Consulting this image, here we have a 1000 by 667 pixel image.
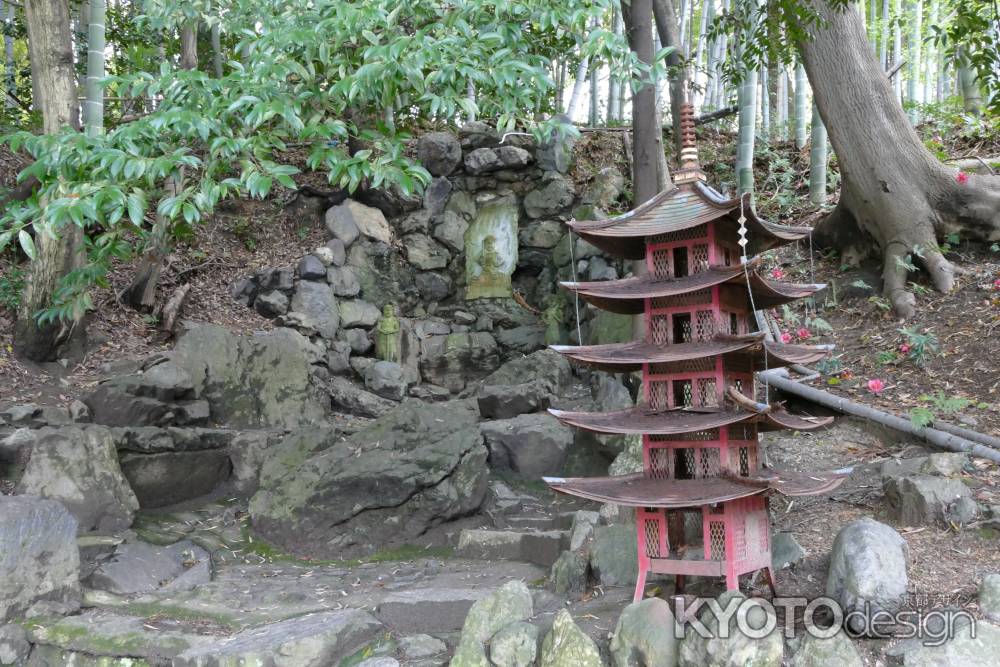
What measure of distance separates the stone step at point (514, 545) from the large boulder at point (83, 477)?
3221mm

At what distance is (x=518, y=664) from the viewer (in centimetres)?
451

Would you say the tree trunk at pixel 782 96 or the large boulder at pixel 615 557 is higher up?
the tree trunk at pixel 782 96

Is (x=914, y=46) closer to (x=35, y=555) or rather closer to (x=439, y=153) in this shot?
(x=439, y=153)

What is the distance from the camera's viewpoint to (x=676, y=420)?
14.9ft

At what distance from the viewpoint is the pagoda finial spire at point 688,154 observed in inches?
193

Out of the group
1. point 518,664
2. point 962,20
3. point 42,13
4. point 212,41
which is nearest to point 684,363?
point 518,664

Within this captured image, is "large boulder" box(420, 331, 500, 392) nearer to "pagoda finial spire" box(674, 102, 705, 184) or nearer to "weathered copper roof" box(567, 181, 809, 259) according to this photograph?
"weathered copper roof" box(567, 181, 809, 259)

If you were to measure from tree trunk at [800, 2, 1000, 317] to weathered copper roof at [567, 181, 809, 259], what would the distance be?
4.44 metres

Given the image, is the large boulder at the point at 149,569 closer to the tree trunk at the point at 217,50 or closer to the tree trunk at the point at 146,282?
the tree trunk at the point at 146,282

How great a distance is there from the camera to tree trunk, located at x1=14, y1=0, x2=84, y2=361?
27.8 feet

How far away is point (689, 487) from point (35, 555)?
4.77m

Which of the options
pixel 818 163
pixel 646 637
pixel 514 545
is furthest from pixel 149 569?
pixel 818 163

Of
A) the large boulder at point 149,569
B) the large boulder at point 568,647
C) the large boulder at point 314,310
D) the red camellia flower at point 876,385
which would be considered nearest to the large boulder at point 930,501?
the red camellia flower at point 876,385

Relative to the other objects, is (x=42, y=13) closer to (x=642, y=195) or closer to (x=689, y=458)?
(x=642, y=195)
